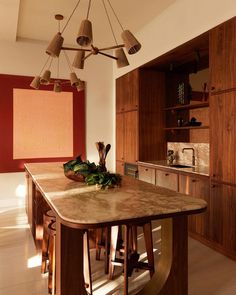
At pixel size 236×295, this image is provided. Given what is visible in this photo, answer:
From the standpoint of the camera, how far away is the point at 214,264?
2691 millimetres

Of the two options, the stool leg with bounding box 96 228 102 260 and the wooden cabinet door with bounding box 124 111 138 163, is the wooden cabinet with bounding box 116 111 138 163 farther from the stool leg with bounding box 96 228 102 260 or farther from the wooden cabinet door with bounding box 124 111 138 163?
the stool leg with bounding box 96 228 102 260

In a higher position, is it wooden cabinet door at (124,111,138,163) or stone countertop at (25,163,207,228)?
wooden cabinet door at (124,111,138,163)

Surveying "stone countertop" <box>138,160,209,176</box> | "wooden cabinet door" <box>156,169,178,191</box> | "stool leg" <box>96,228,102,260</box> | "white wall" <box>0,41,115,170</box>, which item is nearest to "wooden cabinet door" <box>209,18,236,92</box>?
"stone countertop" <box>138,160,209,176</box>

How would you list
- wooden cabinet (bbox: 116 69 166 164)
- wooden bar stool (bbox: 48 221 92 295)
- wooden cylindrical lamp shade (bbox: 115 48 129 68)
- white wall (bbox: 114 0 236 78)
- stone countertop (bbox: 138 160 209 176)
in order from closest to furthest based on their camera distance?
wooden bar stool (bbox: 48 221 92 295) < wooden cylindrical lamp shade (bbox: 115 48 129 68) < white wall (bbox: 114 0 236 78) < stone countertop (bbox: 138 160 209 176) < wooden cabinet (bbox: 116 69 166 164)

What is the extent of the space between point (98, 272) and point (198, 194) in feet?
4.96

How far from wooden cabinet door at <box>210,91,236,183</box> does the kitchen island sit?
113cm

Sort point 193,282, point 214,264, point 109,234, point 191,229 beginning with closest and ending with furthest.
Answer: point 193,282 → point 109,234 → point 214,264 → point 191,229

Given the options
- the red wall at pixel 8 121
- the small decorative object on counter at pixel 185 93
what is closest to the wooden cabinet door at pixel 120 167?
the red wall at pixel 8 121

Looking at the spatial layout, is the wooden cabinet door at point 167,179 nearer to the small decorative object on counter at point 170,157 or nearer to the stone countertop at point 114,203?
the small decorative object on counter at point 170,157

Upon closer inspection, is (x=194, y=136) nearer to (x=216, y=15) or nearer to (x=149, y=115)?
(x=149, y=115)

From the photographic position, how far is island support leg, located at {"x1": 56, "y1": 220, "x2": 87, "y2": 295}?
4.77ft

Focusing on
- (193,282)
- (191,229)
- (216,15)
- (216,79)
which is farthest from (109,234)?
(216,15)

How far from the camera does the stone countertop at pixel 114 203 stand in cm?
137

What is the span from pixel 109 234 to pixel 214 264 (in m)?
1.13
